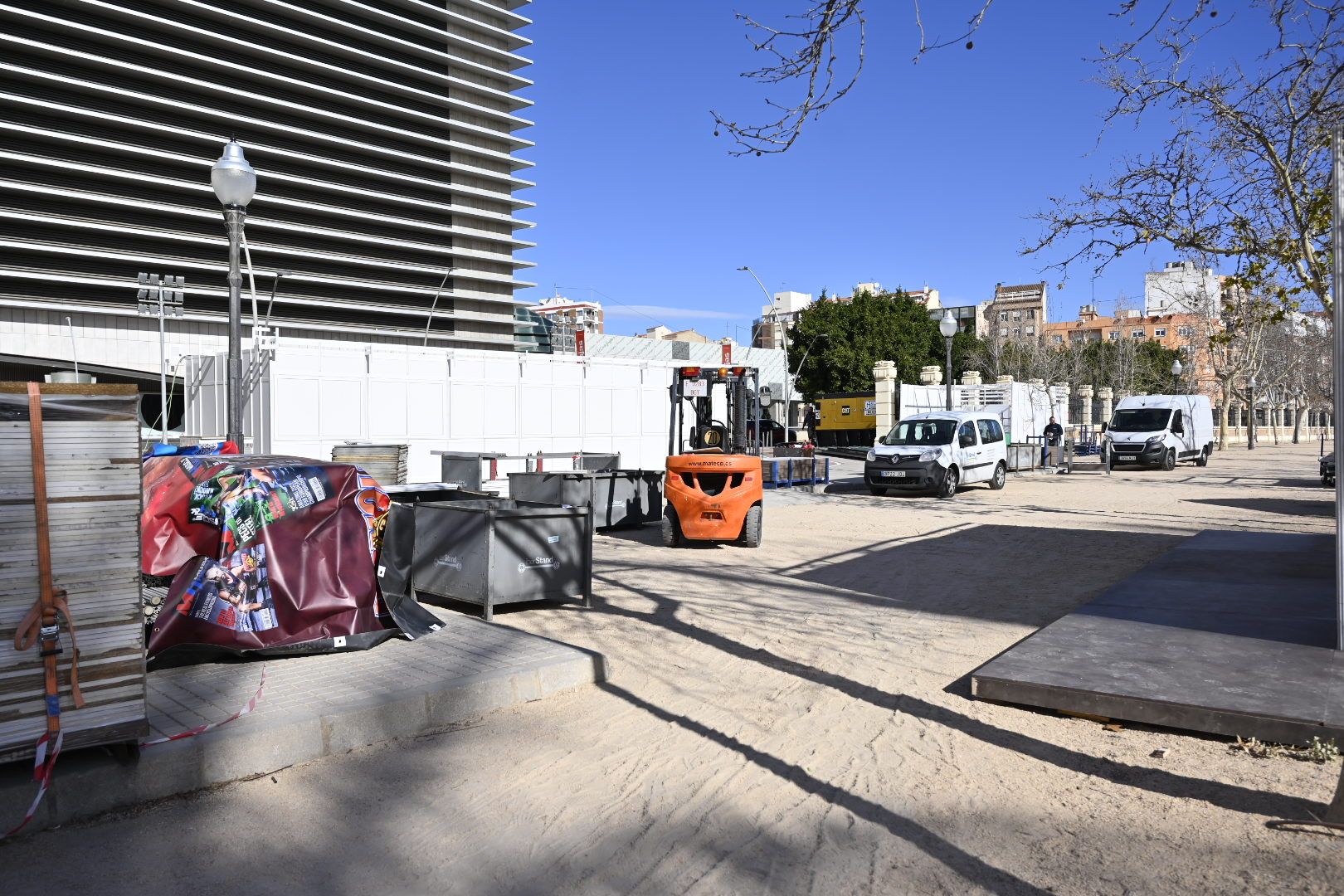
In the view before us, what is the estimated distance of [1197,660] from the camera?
627 cm

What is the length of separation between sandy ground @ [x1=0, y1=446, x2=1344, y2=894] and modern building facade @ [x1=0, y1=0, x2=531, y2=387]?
1999 inches

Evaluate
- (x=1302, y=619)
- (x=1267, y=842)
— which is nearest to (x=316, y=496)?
(x=1267, y=842)

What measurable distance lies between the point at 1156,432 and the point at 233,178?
29.5m

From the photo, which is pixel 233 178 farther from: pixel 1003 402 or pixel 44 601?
pixel 1003 402

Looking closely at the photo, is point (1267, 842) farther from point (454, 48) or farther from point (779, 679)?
point (454, 48)

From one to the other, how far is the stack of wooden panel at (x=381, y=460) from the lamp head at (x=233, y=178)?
18.0ft

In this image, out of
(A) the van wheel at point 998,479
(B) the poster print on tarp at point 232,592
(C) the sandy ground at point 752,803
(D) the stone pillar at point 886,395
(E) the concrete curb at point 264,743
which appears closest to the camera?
(C) the sandy ground at point 752,803

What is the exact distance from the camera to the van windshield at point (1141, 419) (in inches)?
1267

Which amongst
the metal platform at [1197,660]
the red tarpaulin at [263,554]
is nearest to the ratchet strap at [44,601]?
the red tarpaulin at [263,554]

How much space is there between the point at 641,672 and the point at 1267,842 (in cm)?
396

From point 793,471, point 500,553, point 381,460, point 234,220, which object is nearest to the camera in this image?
point 500,553

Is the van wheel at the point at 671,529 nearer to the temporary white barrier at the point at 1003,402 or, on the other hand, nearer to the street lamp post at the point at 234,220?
the street lamp post at the point at 234,220

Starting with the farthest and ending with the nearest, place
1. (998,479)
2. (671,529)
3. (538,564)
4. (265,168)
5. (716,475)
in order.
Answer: (265,168), (998,479), (671,529), (716,475), (538,564)

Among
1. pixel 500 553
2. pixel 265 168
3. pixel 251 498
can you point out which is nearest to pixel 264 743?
pixel 251 498
